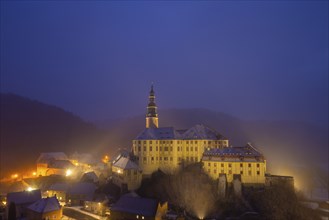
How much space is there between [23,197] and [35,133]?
244 ft

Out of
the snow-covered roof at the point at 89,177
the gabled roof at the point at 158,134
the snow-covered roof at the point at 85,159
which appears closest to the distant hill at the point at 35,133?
the snow-covered roof at the point at 85,159

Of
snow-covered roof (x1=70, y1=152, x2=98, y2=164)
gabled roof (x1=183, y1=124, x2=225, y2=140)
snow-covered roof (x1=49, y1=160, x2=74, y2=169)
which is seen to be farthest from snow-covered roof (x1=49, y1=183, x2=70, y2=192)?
gabled roof (x1=183, y1=124, x2=225, y2=140)

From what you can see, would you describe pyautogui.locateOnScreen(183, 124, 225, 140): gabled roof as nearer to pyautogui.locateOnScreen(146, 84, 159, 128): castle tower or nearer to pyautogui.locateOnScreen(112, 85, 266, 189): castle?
pyautogui.locateOnScreen(112, 85, 266, 189): castle

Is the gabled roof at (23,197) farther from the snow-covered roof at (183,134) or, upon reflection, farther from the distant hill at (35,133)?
the distant hill at (35,133)

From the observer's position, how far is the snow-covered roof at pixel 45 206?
120 feet

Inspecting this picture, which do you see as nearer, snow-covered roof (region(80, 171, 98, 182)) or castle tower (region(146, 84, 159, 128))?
snow-covered roof (region(80, 171, 98, 182))

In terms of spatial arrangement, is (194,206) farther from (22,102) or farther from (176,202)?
(22,102)

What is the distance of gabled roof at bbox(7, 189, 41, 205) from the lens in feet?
130

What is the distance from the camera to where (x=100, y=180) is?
53500 millimetres

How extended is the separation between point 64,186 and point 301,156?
4354 inches

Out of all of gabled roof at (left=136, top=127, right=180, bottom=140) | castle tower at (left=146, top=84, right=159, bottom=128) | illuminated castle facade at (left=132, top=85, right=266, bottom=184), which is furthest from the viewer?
castle tower at (left=146, top=84, right=159, bottom=128)

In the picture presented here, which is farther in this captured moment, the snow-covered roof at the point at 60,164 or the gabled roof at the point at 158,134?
the snow-covered roof at the point at 60,164

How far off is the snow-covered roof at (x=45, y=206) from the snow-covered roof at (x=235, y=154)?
2440 centimetres

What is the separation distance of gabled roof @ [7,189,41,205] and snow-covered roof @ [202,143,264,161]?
2721 cm
